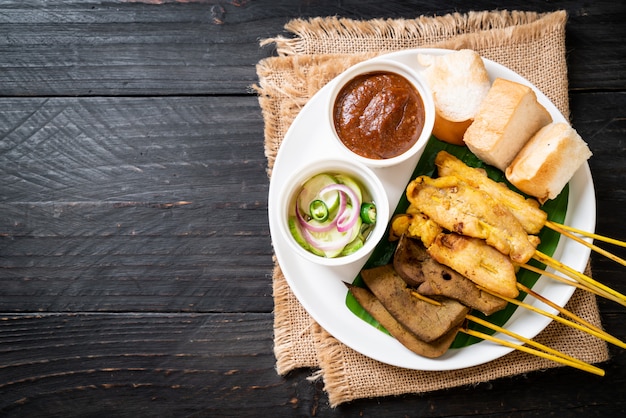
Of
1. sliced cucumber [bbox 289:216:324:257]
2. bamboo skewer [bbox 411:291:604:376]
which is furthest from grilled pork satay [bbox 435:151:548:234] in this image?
sliced cucumber [bbox 289:216:324:257]

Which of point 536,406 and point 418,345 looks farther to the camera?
point 536,406

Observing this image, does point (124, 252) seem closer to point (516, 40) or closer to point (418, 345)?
point (418, 345)

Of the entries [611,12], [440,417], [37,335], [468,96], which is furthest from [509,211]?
[37,335]

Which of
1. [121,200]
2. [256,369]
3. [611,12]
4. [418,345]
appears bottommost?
[256,369]

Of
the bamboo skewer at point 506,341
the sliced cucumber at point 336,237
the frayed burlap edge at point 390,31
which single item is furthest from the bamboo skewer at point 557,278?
the frayed burlap edge at point 390,31

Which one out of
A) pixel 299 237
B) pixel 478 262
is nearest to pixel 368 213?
pixel 299 237

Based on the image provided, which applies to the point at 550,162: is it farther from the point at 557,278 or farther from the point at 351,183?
the point at 351,183
